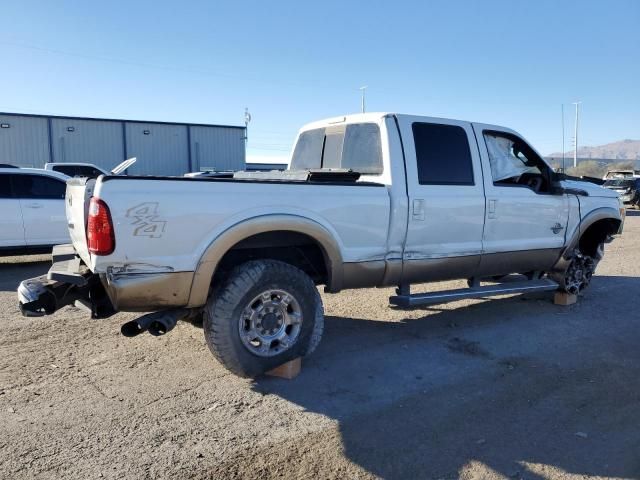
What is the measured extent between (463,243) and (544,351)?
1.26 m

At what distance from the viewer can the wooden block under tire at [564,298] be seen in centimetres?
682

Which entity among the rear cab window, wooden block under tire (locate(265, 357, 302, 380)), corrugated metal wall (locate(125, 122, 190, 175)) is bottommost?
wooden block under tire (locate(265, 357, 302, 380))

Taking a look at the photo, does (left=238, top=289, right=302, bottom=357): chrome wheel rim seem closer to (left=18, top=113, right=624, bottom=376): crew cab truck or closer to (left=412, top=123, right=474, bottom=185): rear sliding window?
(left=18, top=113, right=624, bottom=376): crew cab truck

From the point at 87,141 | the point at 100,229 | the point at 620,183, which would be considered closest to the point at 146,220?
the point at 100,229

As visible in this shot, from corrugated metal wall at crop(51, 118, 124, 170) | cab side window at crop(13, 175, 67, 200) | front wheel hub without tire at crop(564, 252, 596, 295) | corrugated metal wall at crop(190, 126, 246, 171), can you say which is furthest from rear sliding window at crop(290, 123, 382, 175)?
corrugated metal wall at crop(190, 126, 246, 171)

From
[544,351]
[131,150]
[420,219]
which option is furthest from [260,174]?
[131,150]

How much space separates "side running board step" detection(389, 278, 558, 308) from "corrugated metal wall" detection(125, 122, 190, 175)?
26.8 meters

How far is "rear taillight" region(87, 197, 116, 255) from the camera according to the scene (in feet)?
11.7

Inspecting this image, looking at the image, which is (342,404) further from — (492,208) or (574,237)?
(574,237)

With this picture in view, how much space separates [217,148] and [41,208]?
25077 millimetres

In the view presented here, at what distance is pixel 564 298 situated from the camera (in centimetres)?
683

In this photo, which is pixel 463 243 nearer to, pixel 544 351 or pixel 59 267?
pixel 544 351

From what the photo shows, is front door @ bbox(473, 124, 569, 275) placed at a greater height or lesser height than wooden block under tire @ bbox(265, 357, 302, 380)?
greater

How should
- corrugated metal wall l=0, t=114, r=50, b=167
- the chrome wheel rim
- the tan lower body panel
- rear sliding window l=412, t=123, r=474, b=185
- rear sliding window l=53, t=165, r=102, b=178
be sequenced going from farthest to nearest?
corrugated metal wall l=0, t=114, r=50, b=167 < rear sliding window l=53, t=165, r=102, b=178 < rear sliding window l=412, t=123, r=474, b=185 < the chrome wheel rim < the tan lower body panel
